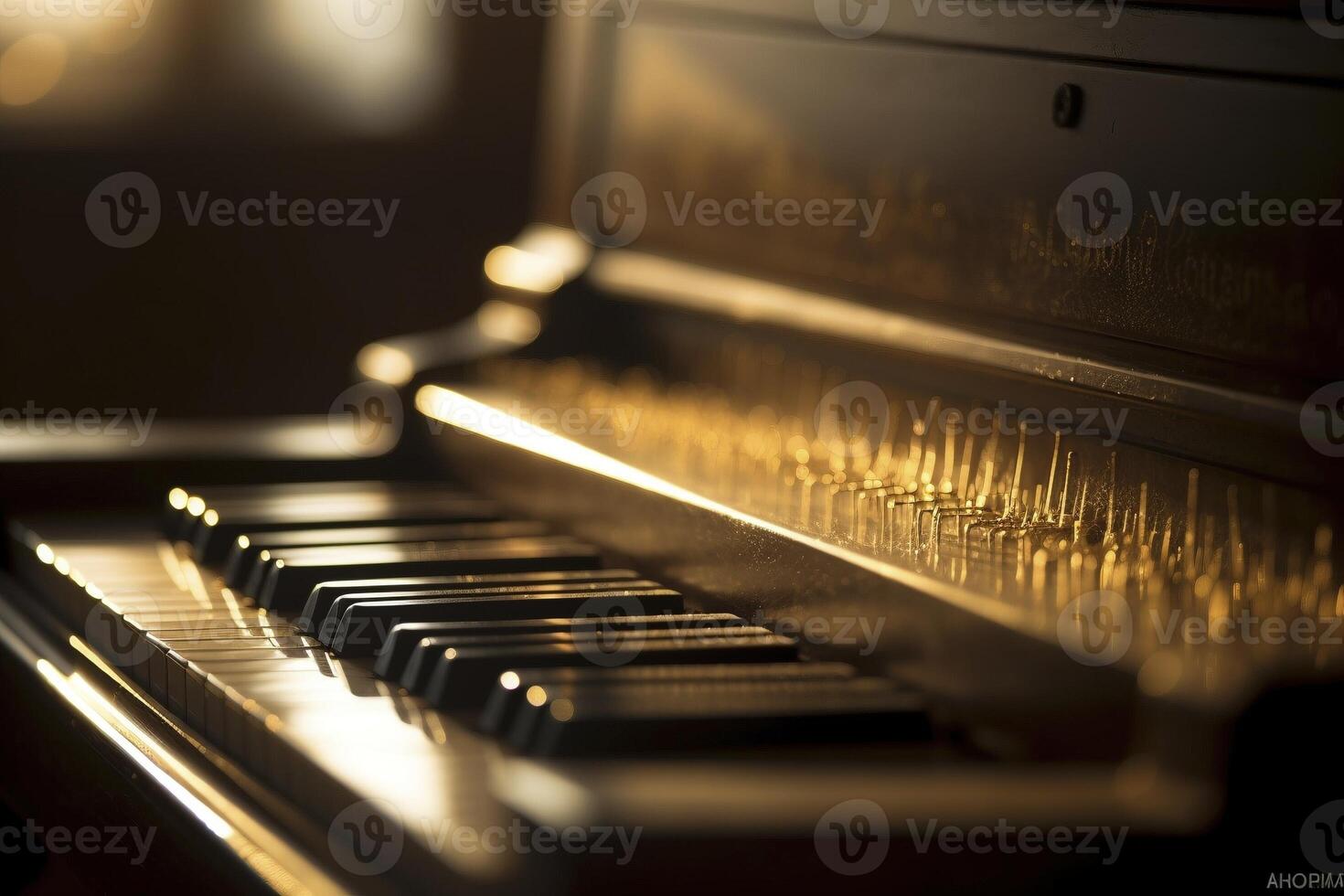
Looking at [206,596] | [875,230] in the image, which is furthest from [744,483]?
[206,596]

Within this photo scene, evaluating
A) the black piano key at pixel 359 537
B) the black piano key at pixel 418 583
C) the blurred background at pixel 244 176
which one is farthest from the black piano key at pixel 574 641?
the blurred background at pixel 244 176

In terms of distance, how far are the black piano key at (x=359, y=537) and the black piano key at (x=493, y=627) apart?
0.48 meters

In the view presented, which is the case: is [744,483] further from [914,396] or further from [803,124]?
[803,124]

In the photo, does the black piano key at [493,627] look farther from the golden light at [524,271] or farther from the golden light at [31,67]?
the golden light at [31,67]

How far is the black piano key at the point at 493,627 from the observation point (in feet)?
6.55

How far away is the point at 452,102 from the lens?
603 centimetres

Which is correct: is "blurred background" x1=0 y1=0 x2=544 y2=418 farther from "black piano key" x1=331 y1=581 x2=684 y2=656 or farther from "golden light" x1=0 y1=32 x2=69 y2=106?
"black piano key" x1=331 y1=581 x2=684 y2=656

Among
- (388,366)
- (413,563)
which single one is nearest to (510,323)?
(388,366)

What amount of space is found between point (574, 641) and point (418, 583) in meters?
0.40

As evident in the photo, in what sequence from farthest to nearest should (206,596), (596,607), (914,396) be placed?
1. (206,596)
2. (914,396)
3. (596,607)

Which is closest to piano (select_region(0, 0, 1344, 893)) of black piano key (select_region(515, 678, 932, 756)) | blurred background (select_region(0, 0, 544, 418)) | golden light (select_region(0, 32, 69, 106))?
black piano key (select_region(515, 678, 932, 756))

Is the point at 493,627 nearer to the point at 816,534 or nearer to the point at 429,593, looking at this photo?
the point at 429,593

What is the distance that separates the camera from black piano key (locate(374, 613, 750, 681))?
6.55 ft

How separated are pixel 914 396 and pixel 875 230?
281 mm
